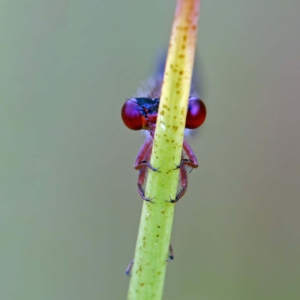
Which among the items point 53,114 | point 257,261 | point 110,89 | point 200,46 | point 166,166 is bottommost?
point 166,166

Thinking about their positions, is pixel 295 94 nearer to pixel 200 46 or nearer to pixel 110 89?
pixel 200 46

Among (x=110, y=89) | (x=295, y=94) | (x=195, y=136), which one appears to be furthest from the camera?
(x=110, y=89)

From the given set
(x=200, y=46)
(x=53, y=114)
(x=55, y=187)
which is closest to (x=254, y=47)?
(x=200, y=46)

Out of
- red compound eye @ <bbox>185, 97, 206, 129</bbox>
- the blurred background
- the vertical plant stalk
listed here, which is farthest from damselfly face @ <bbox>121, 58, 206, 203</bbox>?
the blurred background

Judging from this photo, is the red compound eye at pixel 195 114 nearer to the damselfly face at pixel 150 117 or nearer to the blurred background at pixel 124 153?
the damselfly face at pixel 150 117

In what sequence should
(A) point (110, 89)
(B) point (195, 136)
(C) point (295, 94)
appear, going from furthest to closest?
(A) point (110, 89)
(C) point (295, 94)
(B) point (195, 136)

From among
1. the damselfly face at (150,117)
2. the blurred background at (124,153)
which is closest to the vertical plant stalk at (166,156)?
the damselfly face at (150,117)
